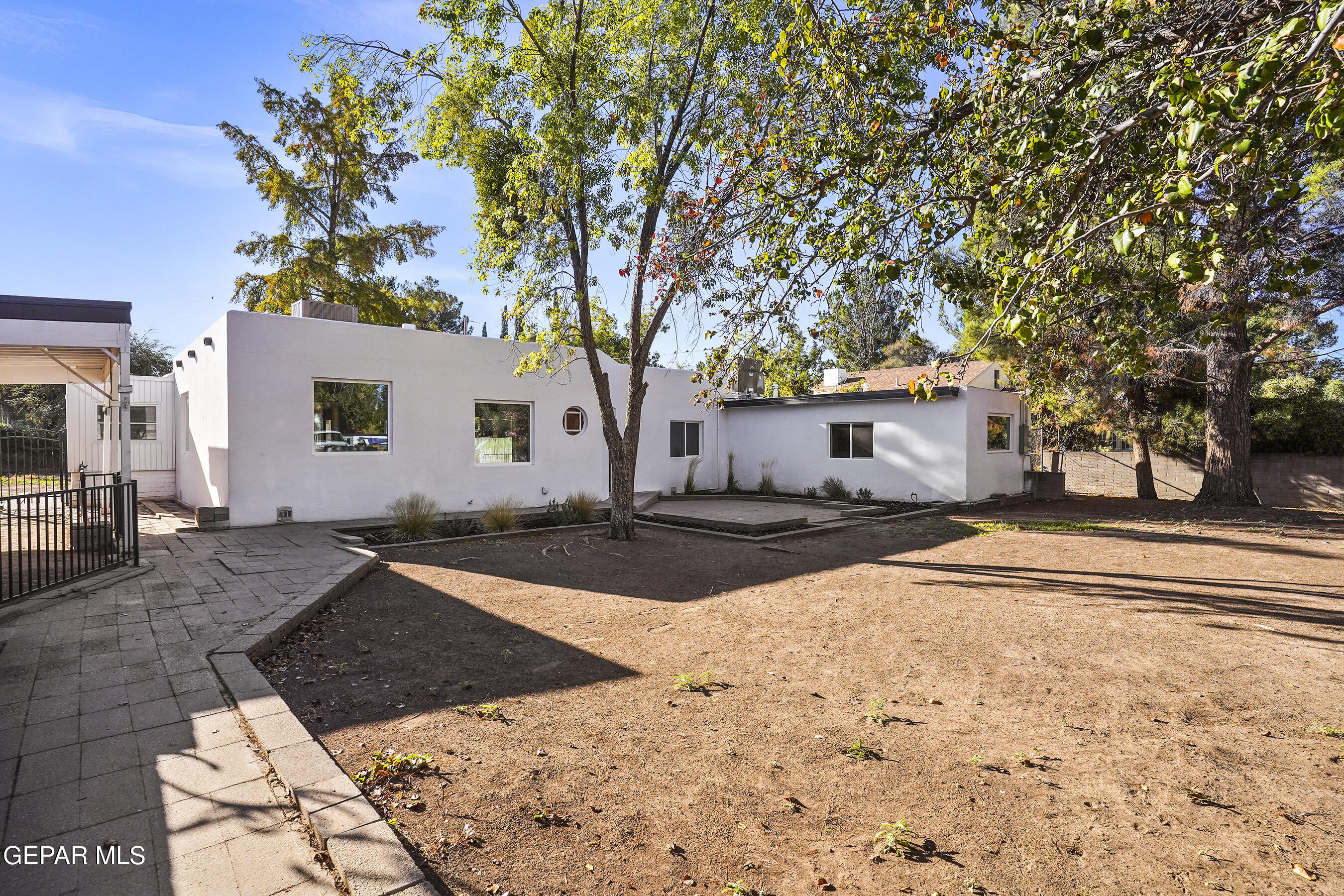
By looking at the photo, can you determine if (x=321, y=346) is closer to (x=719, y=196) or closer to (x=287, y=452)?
(x=287, y=452)

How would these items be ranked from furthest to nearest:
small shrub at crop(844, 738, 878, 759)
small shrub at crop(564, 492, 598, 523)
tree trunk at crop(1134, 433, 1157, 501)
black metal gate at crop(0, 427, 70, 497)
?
tree trunk at crop(1134, 433, 1157, 501) → small shrub at crop(564, 492, 598, 523) → black metal gate at crop(0, 427, 70, 497) → small shrub at crop(844, 738, 878, 759)

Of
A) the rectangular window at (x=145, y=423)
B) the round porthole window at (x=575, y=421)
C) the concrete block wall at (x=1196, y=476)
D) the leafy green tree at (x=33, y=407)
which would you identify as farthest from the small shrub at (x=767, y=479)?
the leafy green tree at (x=33, y=407)

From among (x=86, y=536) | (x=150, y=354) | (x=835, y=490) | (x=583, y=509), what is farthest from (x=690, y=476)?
(x=150, y=354)

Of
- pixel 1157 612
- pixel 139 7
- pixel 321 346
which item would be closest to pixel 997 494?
pixel 1157 612

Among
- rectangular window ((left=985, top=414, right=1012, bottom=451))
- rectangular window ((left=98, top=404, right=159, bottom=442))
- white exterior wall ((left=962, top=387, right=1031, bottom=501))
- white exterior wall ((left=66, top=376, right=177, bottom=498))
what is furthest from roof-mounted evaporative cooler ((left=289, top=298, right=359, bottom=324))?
rectangular window ((left=985, top=414, right=1012, bottom=451))

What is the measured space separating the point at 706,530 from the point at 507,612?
17.8 feet

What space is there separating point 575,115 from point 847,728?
765 cm

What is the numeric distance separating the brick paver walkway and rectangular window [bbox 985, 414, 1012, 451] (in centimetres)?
1456

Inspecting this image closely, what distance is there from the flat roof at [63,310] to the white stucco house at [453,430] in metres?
2.86

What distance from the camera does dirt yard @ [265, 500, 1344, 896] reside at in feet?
7.29

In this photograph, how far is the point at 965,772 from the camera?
9.27 feet

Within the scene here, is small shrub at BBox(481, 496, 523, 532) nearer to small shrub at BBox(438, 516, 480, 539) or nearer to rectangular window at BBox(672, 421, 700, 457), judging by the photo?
Result: small shrub at BBox(438, 516, 480, 539)

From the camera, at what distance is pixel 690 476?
53.1ft

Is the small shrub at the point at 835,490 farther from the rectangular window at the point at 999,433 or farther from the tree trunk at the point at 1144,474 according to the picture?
the tree trunk at the point at 1144,474
